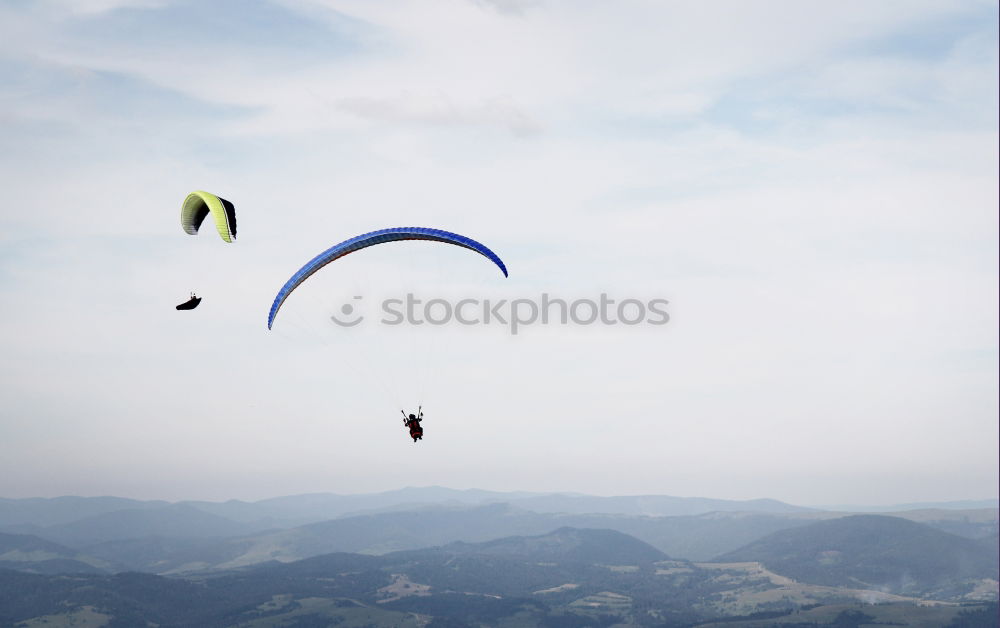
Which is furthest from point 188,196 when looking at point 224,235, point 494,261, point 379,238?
point 494,261

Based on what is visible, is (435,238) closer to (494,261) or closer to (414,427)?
(494,261)

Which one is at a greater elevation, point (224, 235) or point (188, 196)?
point (188, 196)

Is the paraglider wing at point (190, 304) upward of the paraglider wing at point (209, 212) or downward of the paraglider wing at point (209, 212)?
downward

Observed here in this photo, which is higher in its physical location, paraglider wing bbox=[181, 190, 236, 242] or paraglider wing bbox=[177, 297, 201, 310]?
paraglider wing bbox=[181, 190, 236, 242]
